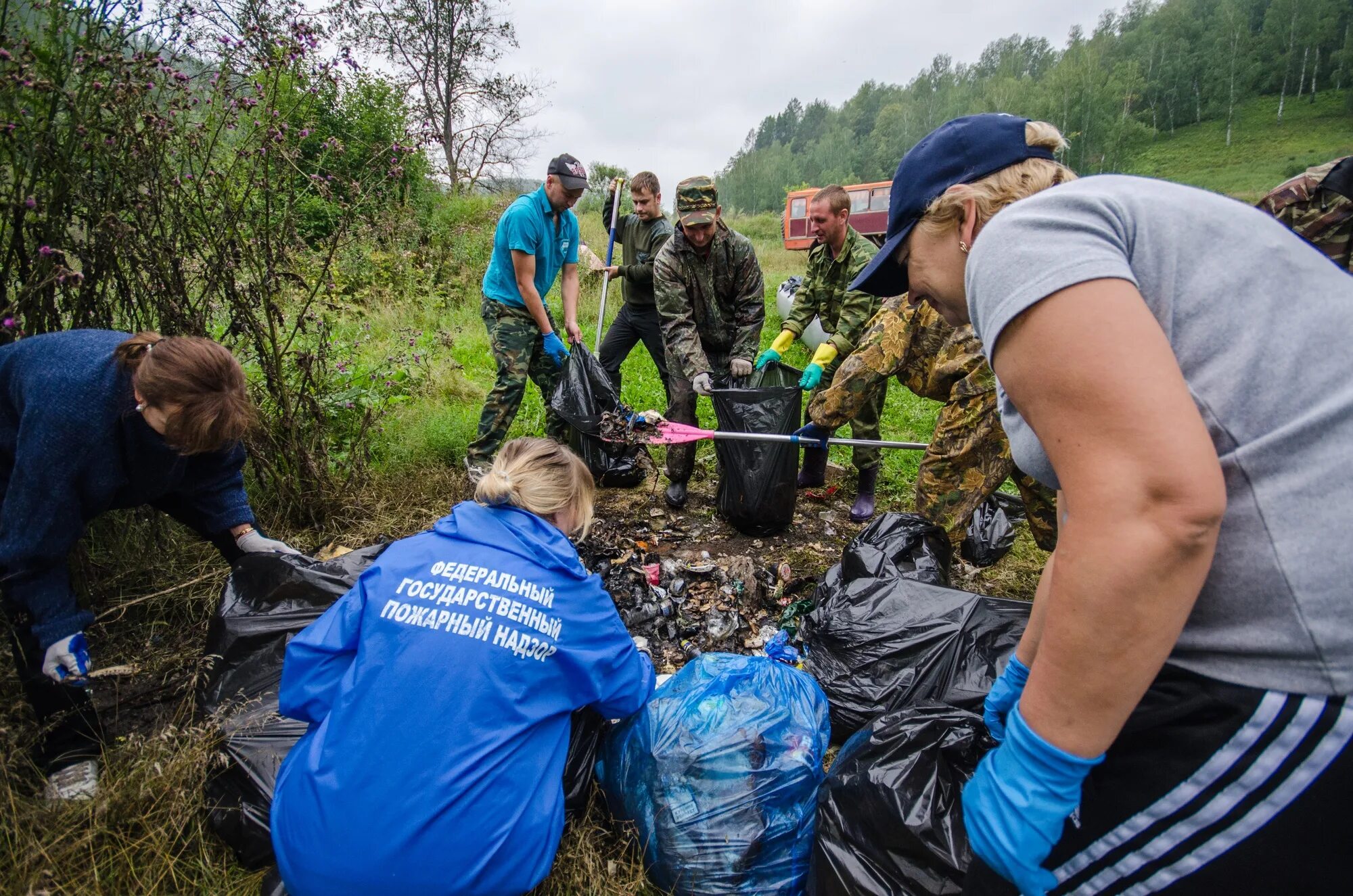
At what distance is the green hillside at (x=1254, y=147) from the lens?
32.2 m

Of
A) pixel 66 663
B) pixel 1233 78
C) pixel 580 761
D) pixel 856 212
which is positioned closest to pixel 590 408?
pixel 580 761

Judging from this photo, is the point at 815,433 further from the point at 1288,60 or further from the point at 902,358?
the point at 1288,60

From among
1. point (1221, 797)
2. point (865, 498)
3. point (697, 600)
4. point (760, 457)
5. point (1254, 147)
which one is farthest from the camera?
point (1254, 147)

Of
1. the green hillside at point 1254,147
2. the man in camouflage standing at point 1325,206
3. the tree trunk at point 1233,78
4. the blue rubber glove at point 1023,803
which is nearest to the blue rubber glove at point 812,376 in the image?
the man in camouflage standing at point 1325,206

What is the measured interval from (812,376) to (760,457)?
2.26 ft

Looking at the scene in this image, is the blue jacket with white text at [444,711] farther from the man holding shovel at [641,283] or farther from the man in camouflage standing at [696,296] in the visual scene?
the man holding shovel at [641,283]

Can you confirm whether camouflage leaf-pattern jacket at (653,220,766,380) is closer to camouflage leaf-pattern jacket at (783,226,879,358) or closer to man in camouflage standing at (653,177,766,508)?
man in camouflage standing at (653,177,766,508)

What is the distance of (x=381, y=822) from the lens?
124 cm

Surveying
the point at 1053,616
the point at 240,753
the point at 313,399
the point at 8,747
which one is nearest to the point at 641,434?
the point at 313,399

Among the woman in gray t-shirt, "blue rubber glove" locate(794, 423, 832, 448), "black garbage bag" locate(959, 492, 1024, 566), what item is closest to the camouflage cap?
"blue rubber glove" locate(794, 423, 832, 448)

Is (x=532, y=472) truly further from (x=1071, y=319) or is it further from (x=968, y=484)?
(x=968, y=484)

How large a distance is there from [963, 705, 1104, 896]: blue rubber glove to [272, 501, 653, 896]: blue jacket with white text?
2.89 ft

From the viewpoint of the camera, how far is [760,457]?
3355 mm

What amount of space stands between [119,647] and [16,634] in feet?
1.99
